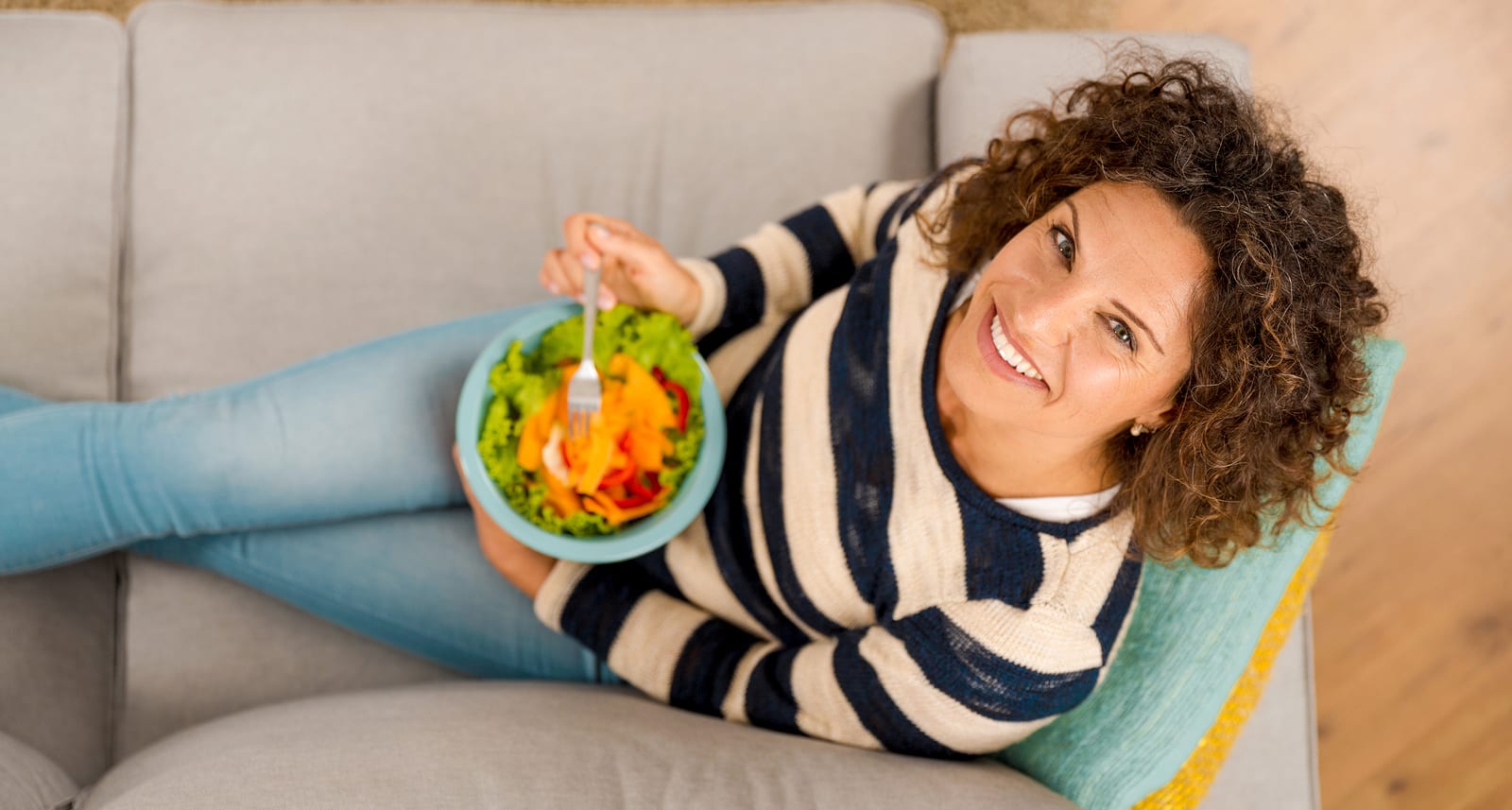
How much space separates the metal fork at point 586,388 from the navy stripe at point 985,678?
15.1 inches

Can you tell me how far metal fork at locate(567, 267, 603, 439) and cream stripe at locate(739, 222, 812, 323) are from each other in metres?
0.24

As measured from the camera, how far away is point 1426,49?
1.96 metres

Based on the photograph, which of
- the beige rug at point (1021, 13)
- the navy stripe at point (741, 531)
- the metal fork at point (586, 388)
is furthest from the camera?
the beige rug at point (1021, 13)

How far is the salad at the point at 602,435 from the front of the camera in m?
1.08

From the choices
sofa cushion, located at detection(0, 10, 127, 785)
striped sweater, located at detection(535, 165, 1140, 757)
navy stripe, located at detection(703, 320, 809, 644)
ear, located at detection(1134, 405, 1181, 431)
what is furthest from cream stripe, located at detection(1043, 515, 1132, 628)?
sofa cushion, located at detection(0, 10, 127, 785)

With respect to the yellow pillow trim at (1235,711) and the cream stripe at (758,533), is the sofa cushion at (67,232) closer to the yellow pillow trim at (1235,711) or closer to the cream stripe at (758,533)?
the cream stripe at (758,533)

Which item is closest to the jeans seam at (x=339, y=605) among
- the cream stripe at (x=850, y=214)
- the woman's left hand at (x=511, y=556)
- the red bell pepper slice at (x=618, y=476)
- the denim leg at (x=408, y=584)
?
the denim leg at (x=408, y=584)

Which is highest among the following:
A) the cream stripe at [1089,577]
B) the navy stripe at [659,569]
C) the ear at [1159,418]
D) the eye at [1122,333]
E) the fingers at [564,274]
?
the eye at [1122,333]

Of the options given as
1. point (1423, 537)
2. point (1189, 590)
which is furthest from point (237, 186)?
point (1423, 537)

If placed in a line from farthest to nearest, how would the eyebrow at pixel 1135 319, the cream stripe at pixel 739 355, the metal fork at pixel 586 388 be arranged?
the cream stripe at pixel 739 355 → the metal fork at pixel 586 388 → the eyebrow at pixel 1135 319

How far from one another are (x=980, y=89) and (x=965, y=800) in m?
0.87

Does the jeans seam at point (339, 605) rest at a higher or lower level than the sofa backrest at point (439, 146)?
lower

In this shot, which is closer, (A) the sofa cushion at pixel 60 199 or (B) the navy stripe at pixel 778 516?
(B) the navy stripe at pixel 778 516

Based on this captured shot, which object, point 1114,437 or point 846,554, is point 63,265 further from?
point 1114,437
